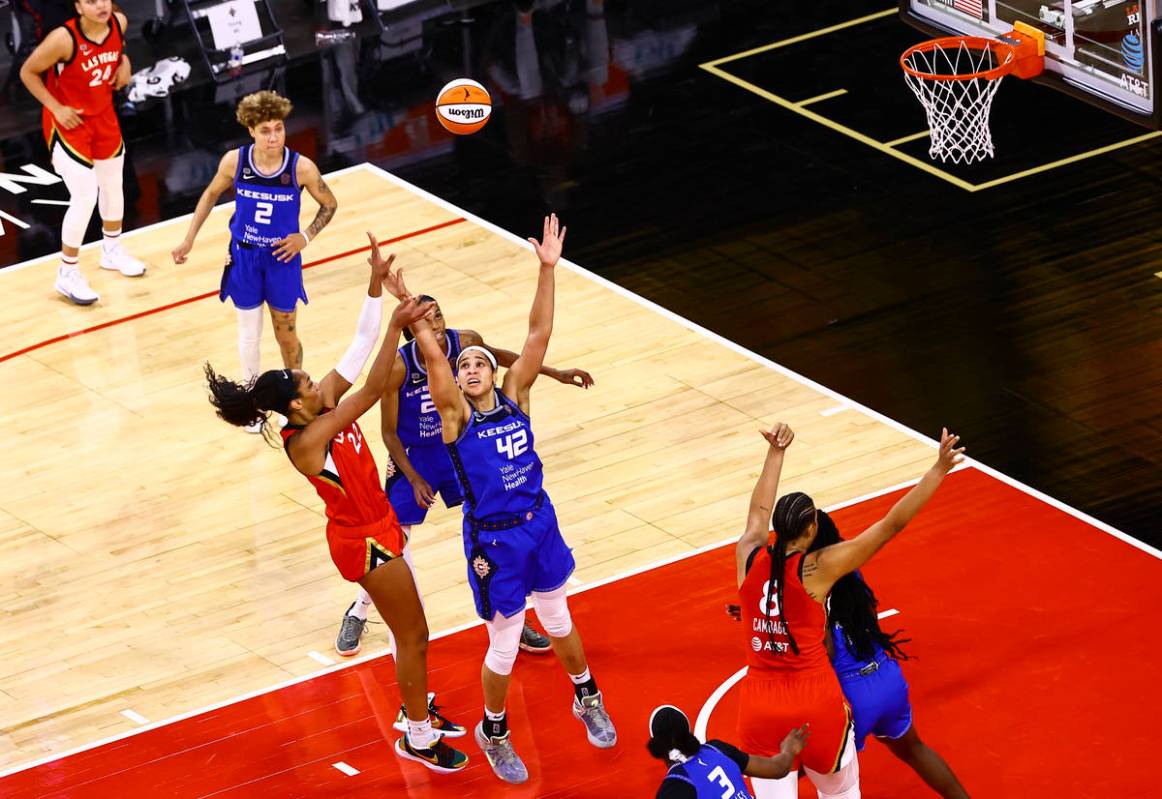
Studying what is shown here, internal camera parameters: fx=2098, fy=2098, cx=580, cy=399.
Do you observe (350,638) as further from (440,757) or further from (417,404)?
(417,404)

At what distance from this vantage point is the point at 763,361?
13.7 meters

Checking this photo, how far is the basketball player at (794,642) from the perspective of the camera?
8336mm

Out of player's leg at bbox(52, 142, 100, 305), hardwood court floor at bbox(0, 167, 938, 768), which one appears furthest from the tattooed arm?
player's leg at bbox(52, 142, 100, 305)

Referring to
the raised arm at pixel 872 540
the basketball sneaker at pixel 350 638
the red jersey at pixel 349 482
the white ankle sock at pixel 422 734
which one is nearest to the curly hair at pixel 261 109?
the basketball sneaker at pixel 350 638

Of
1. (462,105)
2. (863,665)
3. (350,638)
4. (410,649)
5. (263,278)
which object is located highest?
(462,105)

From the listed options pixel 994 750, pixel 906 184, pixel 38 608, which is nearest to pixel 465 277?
pixel 906 184

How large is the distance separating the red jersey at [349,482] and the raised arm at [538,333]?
0.72 meters

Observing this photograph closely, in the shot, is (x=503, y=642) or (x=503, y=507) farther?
(x=503, y=642)

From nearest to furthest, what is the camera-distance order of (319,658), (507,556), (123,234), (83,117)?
(507,556)
(319,658)
(83,117)
(123,234)

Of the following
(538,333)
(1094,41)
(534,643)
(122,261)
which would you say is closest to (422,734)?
(534,643)

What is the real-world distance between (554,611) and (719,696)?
1.11 metres

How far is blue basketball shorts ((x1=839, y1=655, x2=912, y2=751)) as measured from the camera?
28.8 feet

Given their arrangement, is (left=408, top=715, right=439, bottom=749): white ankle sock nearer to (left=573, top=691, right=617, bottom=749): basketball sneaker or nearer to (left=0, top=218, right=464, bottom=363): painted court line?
(left=573, top=691, right=617, bottom=749): basketball sneaker

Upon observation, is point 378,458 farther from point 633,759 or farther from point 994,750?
point 994,750
